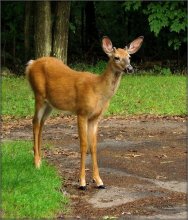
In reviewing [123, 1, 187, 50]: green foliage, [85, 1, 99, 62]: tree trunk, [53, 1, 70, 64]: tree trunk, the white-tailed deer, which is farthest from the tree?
the white-tailed deer

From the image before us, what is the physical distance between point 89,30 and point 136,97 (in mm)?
11084

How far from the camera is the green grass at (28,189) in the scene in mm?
6648

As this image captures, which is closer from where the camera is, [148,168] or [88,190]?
[88,190]

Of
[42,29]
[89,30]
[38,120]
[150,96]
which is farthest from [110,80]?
[89,30]

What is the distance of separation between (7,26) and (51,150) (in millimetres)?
16707

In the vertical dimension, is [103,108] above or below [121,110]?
above

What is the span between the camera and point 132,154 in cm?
993

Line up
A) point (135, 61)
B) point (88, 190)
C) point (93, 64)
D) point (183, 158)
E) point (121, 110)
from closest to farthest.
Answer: point (88, 190) < point (183, 158) < point (121, 110) < point (93, 64) < point (135, 61)

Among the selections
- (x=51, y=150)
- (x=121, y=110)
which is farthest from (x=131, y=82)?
(x=51, y=150)

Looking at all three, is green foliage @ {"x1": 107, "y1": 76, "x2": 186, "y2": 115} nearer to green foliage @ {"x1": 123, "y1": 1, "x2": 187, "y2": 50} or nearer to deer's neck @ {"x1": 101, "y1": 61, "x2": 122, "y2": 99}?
green foliage @ {"x1": 123, "y1": 1, "x2": 187, "y2": 50}

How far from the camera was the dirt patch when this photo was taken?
23.1 ft

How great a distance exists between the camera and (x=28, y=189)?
7348mm

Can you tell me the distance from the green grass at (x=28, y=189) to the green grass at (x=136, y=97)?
14.0 feet

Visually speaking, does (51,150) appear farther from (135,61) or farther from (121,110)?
(135,61)
